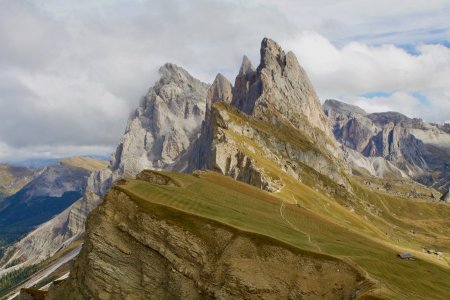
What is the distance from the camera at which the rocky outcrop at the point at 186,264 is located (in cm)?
6375

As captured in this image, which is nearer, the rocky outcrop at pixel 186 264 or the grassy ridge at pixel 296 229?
the rocky outcrop at pixel 186 264

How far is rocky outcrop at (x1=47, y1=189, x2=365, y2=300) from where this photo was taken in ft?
209

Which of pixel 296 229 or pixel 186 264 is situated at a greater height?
pixel 296 229

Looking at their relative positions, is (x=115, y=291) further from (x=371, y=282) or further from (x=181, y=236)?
(x=371, y=282)

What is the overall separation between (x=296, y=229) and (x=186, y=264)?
2924 cm

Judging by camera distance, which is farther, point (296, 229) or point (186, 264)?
point (296, 229)

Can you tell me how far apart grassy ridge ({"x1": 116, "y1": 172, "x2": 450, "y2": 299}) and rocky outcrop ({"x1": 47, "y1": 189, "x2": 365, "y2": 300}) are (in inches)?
137

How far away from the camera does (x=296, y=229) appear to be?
294 ft

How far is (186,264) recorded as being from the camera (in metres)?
68.1

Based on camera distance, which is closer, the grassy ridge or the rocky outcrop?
the rocky outcrop

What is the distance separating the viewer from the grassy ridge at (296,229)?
229 feet

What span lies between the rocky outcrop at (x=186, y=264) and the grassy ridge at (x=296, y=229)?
348cm

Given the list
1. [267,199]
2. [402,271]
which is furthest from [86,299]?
[267,199]

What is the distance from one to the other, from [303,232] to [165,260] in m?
31.4
